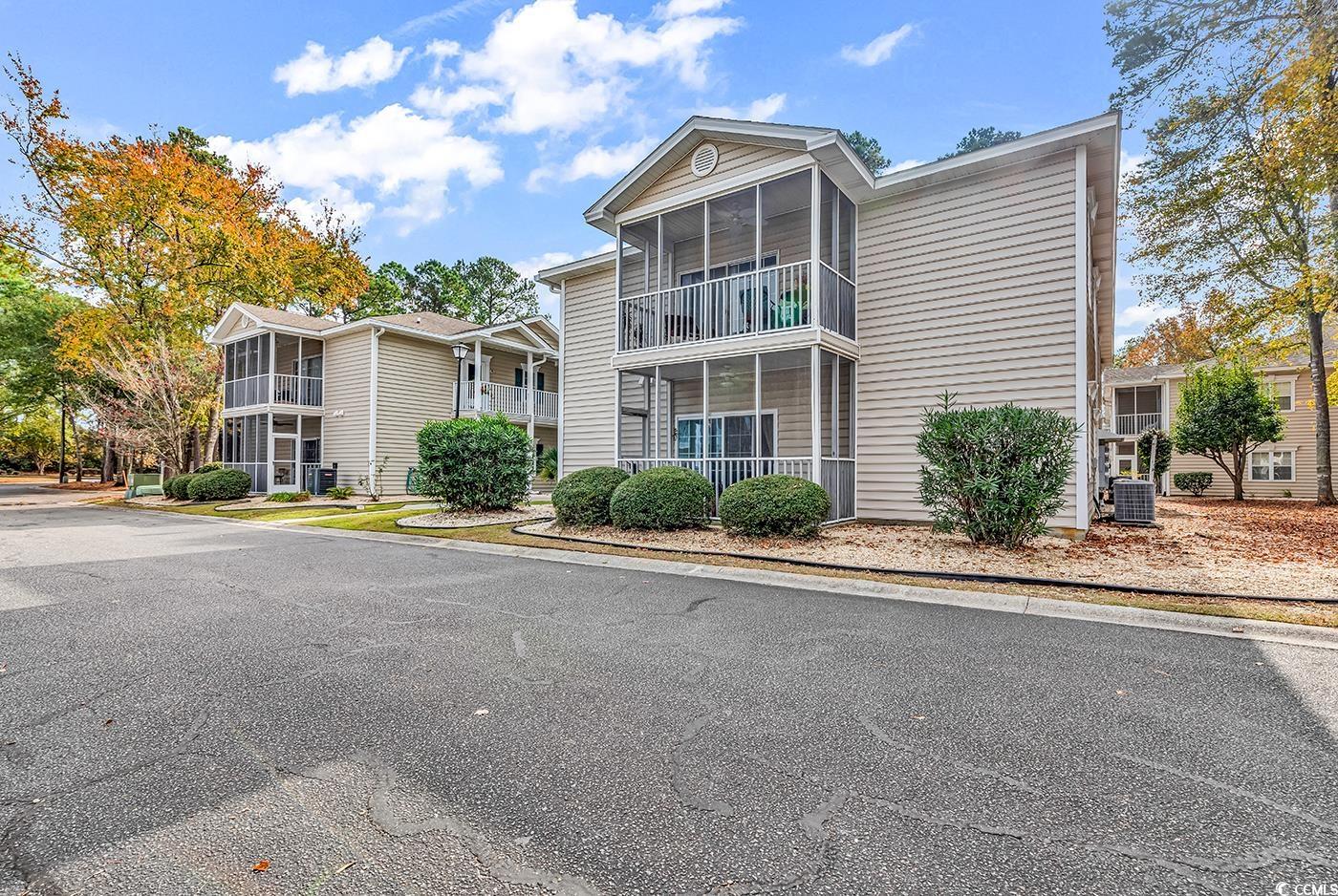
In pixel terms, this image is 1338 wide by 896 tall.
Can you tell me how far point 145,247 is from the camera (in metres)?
22.7

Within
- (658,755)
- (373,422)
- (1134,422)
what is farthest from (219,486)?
(1134,422)

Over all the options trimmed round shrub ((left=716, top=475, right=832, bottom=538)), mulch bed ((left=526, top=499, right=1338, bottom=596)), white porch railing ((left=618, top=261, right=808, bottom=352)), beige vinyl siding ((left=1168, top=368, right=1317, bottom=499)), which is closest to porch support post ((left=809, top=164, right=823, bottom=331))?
A: white porch railing ((left=618, top=261, right=808, bottom=352))

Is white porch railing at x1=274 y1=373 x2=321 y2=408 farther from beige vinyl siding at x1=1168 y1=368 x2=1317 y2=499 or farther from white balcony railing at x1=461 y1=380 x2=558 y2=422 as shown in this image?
beige vinyl siding at x1=1168 y1=368 x2=1317 y2=499

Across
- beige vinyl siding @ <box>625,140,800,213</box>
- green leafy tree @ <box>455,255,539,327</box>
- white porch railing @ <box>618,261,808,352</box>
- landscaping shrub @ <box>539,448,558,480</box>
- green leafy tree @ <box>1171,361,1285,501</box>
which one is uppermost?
green leafy tree @ <box>455,255,539,327</box>

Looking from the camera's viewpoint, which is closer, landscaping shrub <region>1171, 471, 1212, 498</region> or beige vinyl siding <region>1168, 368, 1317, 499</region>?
beige vinyl siding <region>1168, 368, 1317, 499</region>

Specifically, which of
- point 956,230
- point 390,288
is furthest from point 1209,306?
point 390,288

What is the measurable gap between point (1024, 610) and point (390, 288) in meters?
38.2

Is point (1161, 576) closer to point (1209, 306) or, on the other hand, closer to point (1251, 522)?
point (1251, 522)

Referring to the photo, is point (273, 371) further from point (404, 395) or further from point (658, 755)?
point (658, 755)

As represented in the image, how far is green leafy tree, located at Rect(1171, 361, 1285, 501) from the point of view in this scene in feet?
61.3

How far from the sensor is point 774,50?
1323 centimetres

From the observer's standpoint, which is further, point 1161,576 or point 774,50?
point 774,50

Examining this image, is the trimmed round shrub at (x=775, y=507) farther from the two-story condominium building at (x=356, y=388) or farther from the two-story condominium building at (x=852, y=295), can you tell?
the two-story condominium building at (x=356, y=388)

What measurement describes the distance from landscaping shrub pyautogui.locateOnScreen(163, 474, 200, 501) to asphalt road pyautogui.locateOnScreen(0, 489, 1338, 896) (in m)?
17.7
